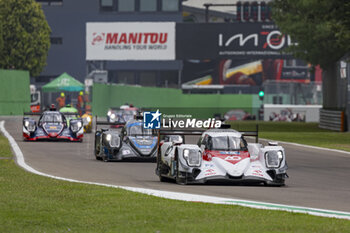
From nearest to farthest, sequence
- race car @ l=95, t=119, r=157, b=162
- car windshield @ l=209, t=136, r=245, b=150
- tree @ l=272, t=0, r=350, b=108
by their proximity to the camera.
A: 1. car windshield @ l=209, t=136, r=245, b=150
2. race car @ l=95, t=119, r=157, b=162
3. tree @ l=272, t=0, r=350, b=108

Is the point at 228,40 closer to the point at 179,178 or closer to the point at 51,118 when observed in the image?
the point at 51,118

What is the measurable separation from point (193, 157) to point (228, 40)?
238ft

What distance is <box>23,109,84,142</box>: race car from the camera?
116 ft

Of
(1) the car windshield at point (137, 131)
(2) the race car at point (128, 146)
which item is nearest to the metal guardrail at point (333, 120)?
(1) the car windshield at point (137, 131)

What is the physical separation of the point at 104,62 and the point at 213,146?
77.2 meters

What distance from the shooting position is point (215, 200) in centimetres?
1477

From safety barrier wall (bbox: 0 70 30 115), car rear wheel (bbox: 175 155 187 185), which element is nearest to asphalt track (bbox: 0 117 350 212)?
car rear wheel (bbox: 175 155 187 185)

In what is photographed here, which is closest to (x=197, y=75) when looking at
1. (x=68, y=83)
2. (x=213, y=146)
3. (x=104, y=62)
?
(x=104, y=62)

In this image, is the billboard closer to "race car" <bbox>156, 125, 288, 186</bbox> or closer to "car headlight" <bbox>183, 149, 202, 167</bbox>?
"race car" <bbox>156, 125, 288, 186</bbox>

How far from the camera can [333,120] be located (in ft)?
178

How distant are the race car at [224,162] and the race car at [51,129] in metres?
16.7

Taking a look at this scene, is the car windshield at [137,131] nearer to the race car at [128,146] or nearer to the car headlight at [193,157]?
the race car at [128,146]

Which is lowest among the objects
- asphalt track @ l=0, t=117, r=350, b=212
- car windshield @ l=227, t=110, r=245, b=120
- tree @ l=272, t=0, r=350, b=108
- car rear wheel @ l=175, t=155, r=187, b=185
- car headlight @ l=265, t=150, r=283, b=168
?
car windshield @ l=227, t=110, r=245, b=120

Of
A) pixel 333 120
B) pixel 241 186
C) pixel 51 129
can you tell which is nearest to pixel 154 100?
pixel 333 120
